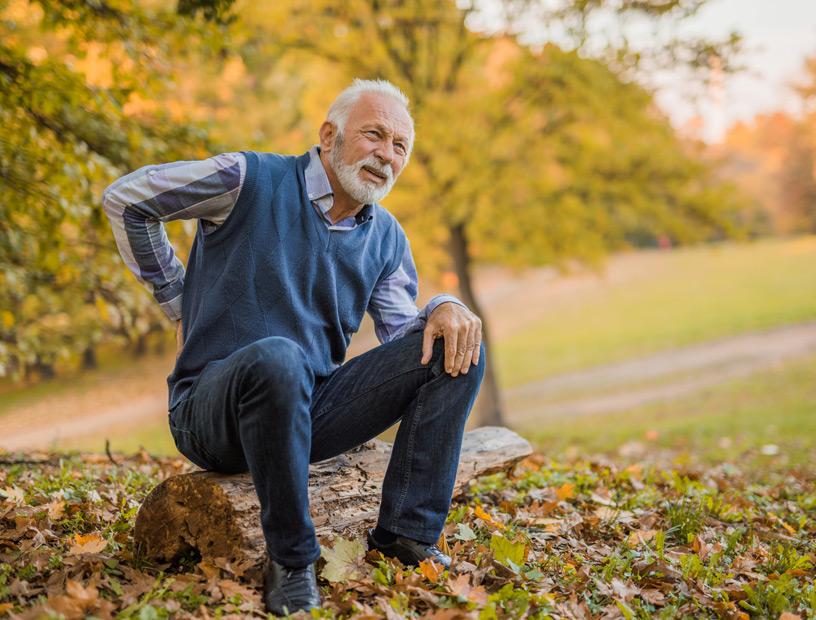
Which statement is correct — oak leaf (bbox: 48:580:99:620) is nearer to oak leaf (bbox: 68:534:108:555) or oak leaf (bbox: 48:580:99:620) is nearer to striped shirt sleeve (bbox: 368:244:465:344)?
oak leaf (bbox: 68:534:108:555)

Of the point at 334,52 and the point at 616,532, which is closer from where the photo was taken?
the point at 616,532

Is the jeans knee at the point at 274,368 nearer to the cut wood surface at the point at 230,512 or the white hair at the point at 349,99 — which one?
the cut wood surface at the point at 230,512

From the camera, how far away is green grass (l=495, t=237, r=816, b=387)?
18.2 m

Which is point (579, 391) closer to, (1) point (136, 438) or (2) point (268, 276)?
(1) point (136, 438)

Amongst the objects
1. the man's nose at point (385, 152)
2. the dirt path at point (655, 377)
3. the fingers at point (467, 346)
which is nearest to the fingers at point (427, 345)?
the fingers at point (467, 346)

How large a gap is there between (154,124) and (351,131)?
8.83ft

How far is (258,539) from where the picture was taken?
7.41 ft

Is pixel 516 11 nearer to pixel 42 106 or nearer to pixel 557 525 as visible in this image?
pixel 42 106

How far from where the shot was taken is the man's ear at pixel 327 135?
8.55 ft

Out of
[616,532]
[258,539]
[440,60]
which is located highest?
[440,60]

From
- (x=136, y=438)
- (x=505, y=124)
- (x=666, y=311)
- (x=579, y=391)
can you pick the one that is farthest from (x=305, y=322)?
(x=666, y=311)

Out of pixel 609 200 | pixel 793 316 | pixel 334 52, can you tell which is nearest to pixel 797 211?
pixel 793 316

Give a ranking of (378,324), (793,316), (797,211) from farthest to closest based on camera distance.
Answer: (797,211), (793,316), (378,324)

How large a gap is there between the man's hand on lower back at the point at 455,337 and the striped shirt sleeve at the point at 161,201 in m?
0.88
